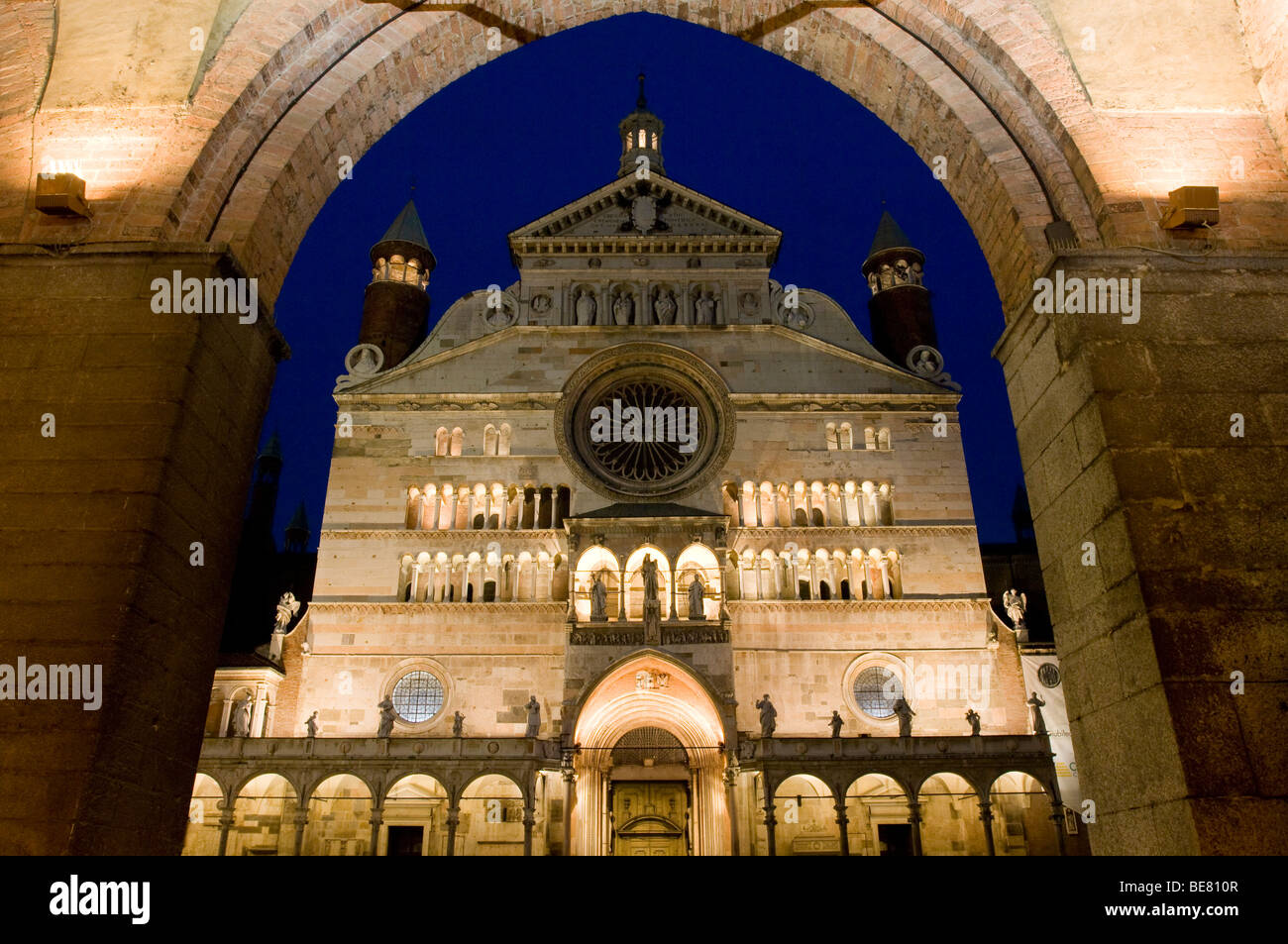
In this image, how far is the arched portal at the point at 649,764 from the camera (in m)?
23.1

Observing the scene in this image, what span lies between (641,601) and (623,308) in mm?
9805

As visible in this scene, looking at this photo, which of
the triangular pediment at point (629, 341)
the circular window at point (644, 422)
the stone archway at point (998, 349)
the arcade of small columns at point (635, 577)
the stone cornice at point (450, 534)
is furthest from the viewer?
the triangular pediment at point (629, 341)

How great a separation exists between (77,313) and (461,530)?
1997 centimetres

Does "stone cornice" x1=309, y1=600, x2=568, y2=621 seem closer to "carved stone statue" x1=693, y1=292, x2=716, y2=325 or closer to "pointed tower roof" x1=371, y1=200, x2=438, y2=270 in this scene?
"carved stone statue" x1=693, y1=292, x2=716, y2=325

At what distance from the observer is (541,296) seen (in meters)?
29.0

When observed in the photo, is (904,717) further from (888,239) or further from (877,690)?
(888,239)

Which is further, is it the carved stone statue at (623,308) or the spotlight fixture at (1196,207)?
the carved stone statue at (623,308)

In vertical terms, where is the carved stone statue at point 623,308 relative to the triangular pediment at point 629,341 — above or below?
above

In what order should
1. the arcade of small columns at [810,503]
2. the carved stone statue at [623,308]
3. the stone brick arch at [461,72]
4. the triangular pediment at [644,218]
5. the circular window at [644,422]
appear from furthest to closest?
the triangular pediment at [644,218] → the carved stone statue at [623,308] → the circular window at [644,422] → the arcade of small columns at [810,503] → the stone brick arch at [461,72]

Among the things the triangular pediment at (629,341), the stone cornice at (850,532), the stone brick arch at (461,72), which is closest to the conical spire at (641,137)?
the triangular pediment at (629,341)

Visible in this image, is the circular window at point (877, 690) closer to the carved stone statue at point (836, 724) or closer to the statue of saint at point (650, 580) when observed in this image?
the carved stone statue at point (836, 724)

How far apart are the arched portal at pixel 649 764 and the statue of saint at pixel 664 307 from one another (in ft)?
36.3

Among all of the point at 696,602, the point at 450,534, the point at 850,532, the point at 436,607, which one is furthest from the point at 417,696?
the point at 850,532
